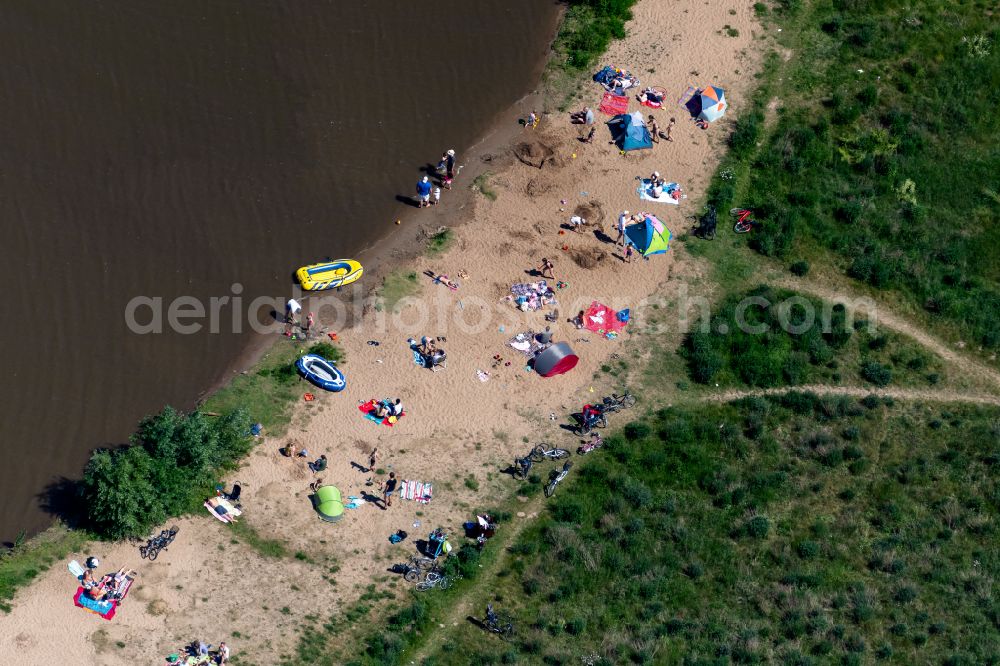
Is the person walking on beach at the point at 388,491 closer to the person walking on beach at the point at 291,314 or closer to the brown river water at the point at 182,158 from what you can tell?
the person walking on beach at the point at 291,314

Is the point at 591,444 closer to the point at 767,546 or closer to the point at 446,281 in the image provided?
the point at 767,546

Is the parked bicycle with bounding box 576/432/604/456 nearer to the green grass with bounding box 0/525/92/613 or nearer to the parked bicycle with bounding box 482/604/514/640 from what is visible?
the parked bicycle with bounding box 482/604/514/640

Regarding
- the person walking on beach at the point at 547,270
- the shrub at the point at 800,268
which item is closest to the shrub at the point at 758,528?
the shrub at the point at 800,268

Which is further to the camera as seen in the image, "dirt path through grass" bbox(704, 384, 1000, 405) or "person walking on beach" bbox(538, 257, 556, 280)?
"person walking on beach" bbox(538, 257, 556, 280)

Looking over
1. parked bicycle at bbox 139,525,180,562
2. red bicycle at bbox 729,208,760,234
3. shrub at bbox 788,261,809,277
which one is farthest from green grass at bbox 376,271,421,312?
shrub at bbox 788,261,809,277

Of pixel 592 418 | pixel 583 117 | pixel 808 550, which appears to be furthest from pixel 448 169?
pixel 808 550

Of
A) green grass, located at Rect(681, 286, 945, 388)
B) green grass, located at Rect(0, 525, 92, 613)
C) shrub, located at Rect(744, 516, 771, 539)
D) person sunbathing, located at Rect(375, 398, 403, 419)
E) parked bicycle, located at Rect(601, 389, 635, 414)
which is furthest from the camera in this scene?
green grass, located at Rect(681, 286, 945, 388)
